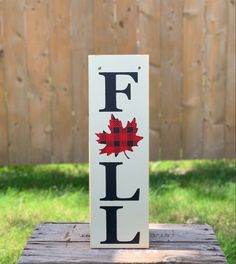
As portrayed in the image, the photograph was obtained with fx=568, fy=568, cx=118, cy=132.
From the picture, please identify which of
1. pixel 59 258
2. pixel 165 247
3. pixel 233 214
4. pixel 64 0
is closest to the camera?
pixel 59 258

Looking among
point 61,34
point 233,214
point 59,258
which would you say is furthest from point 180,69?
point 59,258

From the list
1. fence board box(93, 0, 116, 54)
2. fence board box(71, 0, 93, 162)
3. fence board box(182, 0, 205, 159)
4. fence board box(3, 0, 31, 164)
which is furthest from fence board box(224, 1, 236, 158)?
fence board box(3, 0, 31, 164)

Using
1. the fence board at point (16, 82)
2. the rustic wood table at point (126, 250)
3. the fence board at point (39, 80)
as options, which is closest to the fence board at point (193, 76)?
the fence board at point (39, 80)

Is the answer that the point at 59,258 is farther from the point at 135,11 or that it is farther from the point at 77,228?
the point at 135,11

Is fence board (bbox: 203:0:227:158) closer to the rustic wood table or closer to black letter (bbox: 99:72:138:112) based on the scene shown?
the rustic wood table

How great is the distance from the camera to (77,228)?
8.29ft

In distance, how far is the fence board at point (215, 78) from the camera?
4.13 meters

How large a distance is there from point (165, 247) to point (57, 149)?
2.03 m

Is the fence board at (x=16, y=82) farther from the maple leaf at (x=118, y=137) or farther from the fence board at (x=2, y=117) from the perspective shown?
the maple leaf at (x=118, y=137)

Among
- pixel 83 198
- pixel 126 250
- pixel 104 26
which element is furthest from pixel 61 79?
pixel 126 250

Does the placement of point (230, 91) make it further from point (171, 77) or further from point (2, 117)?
point (2, 117)

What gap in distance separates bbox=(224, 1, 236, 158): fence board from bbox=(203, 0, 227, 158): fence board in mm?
30

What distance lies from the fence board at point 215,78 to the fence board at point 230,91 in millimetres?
30

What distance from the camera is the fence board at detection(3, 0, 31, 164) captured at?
159 inches
